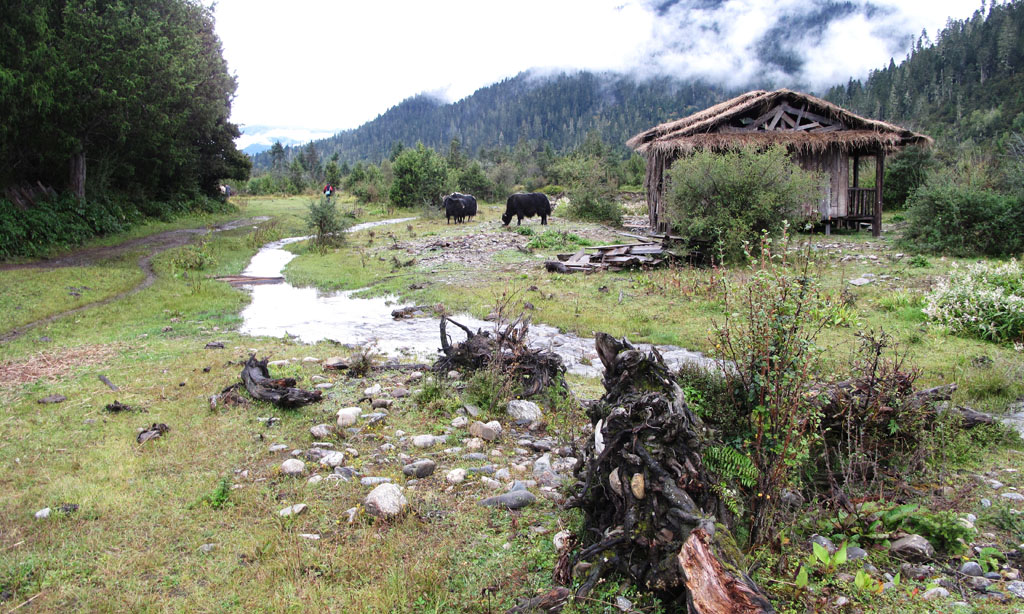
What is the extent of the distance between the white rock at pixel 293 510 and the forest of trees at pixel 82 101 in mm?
15546

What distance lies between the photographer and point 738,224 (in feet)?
42.1

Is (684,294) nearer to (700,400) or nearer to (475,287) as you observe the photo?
(475,287)

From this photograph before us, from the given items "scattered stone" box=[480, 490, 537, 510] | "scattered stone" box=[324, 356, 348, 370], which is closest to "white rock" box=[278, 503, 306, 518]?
"scattered stone" box=[480, 490, 537, 510]

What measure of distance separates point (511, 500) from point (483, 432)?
3.99 ft

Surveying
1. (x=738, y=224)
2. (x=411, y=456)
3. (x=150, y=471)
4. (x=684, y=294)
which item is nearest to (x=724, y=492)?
(x=411, y=456)

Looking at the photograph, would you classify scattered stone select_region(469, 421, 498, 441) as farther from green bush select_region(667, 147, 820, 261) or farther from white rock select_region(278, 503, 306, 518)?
green bush select_region(667, 147, 820, 261)

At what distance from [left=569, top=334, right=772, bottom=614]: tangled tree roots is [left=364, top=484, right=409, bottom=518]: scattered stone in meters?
1.17

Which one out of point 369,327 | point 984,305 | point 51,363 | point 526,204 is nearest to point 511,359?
point 369,327

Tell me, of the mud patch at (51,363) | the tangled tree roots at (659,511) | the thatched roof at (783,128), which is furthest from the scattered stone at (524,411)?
the thatched roof at (783,128)

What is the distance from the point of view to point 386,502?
11.9 feet

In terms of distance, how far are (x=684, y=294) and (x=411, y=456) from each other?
25.5 ft

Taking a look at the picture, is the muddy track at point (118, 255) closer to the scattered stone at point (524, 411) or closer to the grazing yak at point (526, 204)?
the scattered stone at point (524, 411)

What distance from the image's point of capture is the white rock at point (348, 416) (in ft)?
16.8

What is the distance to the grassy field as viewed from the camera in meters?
2.91
